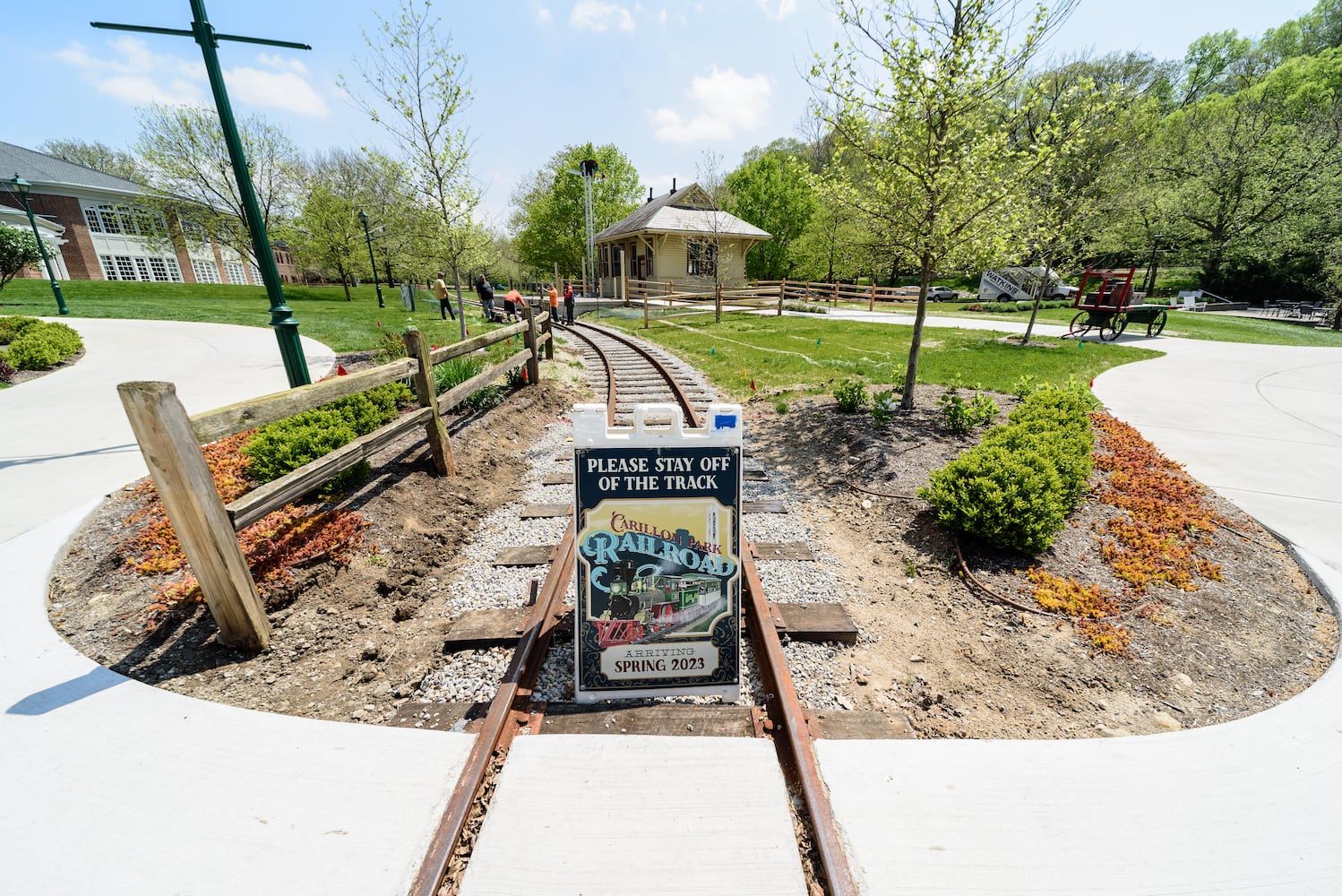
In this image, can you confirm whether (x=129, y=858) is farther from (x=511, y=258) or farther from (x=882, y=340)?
(x=511, y=258)

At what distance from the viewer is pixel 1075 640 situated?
11.4ft

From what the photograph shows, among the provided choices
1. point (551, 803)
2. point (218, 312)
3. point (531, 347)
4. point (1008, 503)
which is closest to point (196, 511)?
point (551, 803)

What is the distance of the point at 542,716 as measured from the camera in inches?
106

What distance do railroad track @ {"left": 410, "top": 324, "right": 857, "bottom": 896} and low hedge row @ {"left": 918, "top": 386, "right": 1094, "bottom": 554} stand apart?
1.83 metres

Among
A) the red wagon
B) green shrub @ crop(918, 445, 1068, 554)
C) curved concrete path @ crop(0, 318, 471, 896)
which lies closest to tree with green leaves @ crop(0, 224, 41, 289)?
curved concrete path @ crop(0, 318, 471, 896)

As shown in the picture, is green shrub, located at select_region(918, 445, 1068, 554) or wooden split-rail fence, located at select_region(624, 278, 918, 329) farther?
wooden split-rail fence, located at select_region(624, 278, 918, 329)

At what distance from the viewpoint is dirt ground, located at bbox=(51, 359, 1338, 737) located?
293 centimetres

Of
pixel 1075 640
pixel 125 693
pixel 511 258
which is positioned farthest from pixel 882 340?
pixel 511 258

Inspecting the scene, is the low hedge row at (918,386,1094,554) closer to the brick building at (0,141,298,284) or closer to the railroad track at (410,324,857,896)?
the railroad track at (410,324,857,896)

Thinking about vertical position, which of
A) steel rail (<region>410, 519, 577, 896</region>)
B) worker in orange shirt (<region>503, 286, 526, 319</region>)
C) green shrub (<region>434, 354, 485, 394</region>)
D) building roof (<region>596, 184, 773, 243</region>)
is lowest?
steel rail (<region>410, 519, 577, 896</region>)

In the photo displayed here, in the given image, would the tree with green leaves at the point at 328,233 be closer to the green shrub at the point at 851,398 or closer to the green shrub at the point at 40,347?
the green shrub at the point at 40,347

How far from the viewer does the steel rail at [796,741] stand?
1.95m

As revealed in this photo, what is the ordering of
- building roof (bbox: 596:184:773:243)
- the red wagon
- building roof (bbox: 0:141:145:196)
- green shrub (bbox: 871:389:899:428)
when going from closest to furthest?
green shrub (bbox: 871:389:899:428) < the red wagon < building roof (bbox: 596:184:773:243) < building roof (bbox: 0:141:145:196)

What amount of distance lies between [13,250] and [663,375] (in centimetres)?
2392
